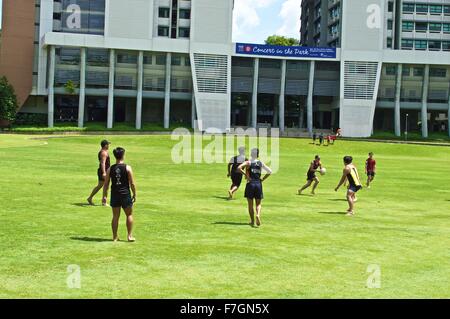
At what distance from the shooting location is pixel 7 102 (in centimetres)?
8619

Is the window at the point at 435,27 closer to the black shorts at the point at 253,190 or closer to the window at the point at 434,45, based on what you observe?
the window at the point at 434,45

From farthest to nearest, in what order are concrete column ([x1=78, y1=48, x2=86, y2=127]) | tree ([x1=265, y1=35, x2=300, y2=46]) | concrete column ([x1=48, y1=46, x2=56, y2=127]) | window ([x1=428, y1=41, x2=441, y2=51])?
tree ([x1=265, y1=35, x2=300, y2=46]) → window ([x1=428, y1=41, x2=441, y2=51]) → concrete column ([x1=78, y1=48, x2=86, y2=127]) → concrete column ([x1=48, y1=46, x2=56, y2=127])

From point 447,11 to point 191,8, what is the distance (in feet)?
156

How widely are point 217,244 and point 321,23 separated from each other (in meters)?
107

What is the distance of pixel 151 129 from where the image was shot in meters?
85.9

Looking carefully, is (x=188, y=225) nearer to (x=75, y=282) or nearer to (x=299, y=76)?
(x=75, y=282)

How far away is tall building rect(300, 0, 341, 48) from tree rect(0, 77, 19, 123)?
55.5 m

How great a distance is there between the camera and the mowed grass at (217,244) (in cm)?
958

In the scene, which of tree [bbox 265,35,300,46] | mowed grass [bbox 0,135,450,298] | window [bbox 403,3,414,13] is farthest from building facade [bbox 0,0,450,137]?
mowed grass [bbox 0,135,450,298]

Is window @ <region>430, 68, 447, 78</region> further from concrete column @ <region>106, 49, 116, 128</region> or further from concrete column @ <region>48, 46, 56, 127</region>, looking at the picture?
concrete column @ <region>48, 46, 56, 127</region>

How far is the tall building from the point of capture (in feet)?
348

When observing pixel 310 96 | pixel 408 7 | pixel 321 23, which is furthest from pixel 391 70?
pixel 321 23

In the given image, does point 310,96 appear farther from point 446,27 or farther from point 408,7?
point 446,27

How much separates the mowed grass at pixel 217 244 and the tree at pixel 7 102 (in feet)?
208
